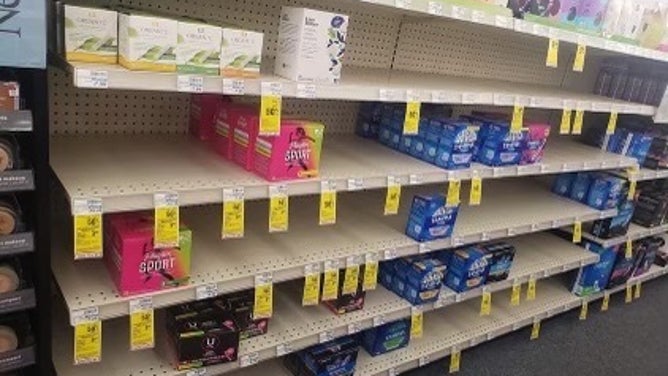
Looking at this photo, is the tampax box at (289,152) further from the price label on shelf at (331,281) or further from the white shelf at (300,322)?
the white shelf at (300,322)

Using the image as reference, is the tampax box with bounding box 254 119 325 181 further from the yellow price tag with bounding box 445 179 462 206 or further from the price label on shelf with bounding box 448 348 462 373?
the price label on shelf with bounding box 448 348 462 373

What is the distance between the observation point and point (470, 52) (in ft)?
9.57

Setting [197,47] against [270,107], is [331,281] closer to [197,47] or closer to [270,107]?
[270,107]

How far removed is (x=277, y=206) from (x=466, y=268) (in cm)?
119

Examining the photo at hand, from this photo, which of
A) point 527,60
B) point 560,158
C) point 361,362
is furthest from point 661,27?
point 361,362

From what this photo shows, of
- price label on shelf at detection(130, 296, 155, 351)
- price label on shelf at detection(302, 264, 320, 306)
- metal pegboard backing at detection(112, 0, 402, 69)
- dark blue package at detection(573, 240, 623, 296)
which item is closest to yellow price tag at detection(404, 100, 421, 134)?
metal pegboard backing at detection(112, 0, 402, 69)

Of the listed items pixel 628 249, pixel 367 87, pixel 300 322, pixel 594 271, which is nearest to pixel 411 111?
pixel 367 87

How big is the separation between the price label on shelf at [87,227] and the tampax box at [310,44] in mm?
688

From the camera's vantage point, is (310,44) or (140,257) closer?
(140,257)

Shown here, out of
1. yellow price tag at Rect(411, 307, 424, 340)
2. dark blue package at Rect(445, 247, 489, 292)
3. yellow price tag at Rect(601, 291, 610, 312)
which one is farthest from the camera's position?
yellow price tag at Rect(601, 291, 610, 312)

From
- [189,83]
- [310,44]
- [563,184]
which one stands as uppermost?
[310,44]

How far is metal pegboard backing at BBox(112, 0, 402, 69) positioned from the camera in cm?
192

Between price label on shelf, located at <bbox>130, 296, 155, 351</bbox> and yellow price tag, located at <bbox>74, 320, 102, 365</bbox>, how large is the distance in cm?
10

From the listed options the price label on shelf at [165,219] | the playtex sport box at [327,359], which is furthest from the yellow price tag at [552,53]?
the price label on shelf at [165,219]
